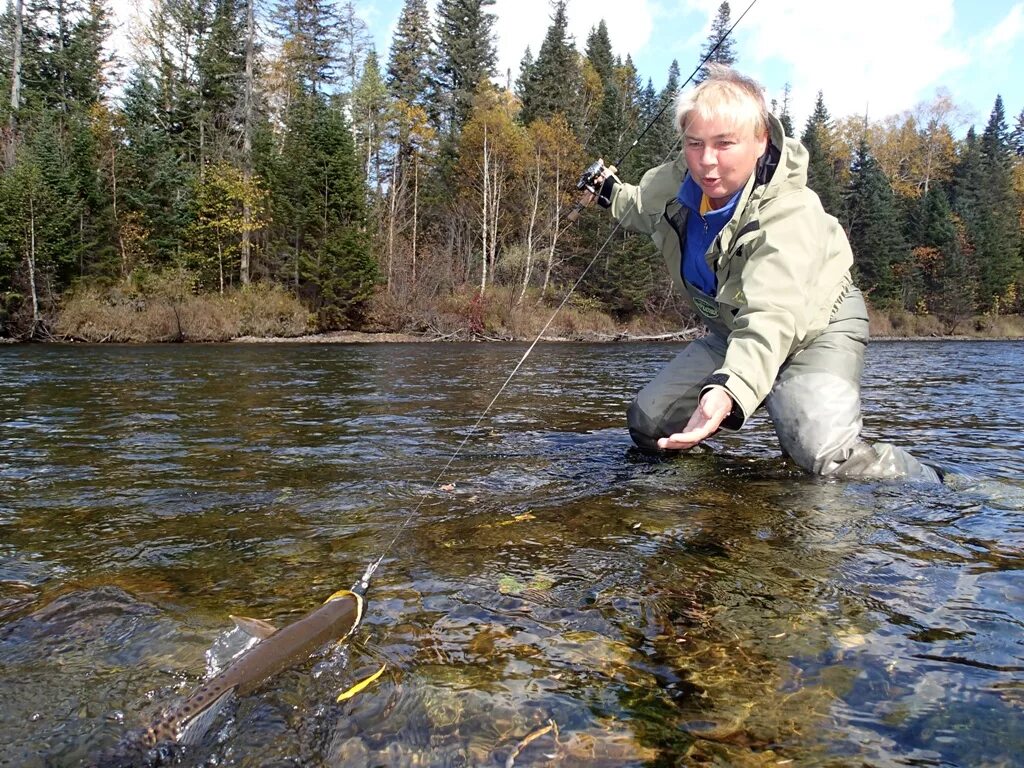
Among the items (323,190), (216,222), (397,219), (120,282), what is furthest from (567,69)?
(120,282)

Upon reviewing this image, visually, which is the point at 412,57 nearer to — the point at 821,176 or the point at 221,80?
the point at 221,80

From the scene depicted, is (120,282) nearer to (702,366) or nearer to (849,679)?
(702,366)

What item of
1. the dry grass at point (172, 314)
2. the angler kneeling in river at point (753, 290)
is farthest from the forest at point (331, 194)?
the angler kneeling in river at point (753, 290)

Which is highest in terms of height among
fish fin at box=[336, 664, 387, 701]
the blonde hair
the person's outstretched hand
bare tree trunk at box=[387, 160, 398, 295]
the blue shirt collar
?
bare tree trunk at box=[387, 160, 398, 295]

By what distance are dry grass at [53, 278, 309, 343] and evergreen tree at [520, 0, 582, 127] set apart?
28094 millimetres

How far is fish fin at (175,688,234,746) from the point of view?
1.86 metres

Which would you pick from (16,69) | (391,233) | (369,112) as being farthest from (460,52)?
(16,69)

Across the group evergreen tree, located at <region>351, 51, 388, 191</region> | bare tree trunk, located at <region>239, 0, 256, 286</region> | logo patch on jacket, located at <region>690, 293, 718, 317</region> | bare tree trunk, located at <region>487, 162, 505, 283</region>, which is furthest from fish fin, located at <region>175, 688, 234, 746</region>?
evergreen tree, located at <region>351, 51, 388, 191</region>

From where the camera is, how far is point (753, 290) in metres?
3.72

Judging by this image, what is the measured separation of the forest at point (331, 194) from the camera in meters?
30.5

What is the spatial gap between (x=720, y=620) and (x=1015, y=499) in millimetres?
2970

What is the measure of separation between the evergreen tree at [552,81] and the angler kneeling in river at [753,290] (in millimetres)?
49604

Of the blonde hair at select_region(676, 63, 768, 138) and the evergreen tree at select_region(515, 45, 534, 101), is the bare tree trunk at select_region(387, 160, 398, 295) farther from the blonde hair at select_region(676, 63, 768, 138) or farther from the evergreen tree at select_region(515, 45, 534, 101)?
the blonde hair at select_region(676, 63, 768, 138)

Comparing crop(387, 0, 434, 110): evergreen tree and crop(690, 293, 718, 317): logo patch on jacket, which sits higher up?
crop(387, 0, 434, 110): evergreen tree
